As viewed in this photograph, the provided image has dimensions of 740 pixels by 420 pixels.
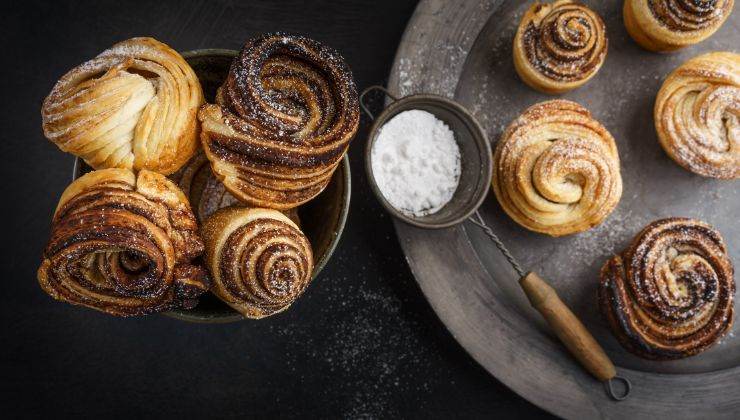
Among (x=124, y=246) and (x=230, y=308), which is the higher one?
(x=124, y=246)

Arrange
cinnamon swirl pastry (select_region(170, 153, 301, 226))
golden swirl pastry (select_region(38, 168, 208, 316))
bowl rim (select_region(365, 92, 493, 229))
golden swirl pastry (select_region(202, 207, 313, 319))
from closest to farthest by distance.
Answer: golden swirl pastry (select_region(38, 168, 208, 316))
golden swirl pastry (select_region(202, 207, 313, 319))
cinnamon swirl pastry (select_region(170, 153, 301, 226))
bowl rim (select_region(365, 92, 493, 229))

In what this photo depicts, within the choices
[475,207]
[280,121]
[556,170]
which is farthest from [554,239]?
[280,121]

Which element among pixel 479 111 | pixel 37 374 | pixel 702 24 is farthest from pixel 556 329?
pixel 37 374

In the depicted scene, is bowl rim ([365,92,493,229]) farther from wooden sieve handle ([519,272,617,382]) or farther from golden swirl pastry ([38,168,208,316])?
golden swirl pastry ([38,168,208,316])

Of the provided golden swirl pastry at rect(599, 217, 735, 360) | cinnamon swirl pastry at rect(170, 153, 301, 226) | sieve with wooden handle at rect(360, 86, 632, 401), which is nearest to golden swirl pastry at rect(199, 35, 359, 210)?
cinnamon swirl pastry at rect(170, 153, 301, 226)

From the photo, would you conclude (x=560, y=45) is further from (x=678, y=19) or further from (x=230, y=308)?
(x=230, y=308)
